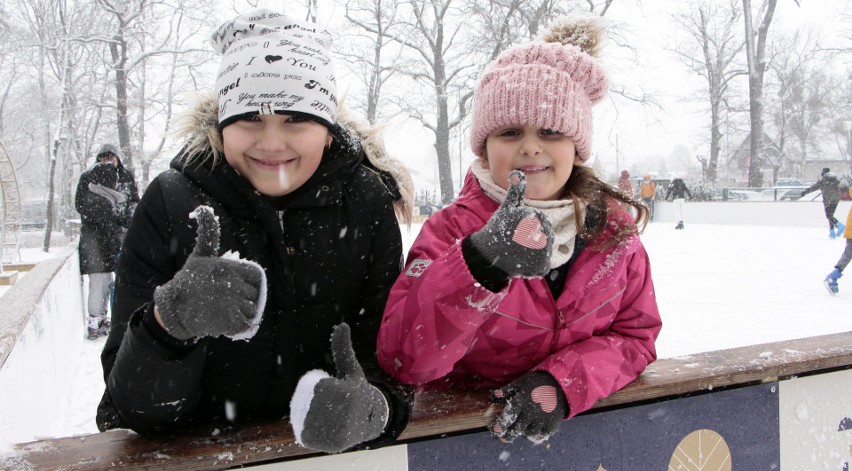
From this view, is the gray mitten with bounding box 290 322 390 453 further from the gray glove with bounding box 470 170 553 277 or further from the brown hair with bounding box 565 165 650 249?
the brown hair with bounding box 565 165 650 249

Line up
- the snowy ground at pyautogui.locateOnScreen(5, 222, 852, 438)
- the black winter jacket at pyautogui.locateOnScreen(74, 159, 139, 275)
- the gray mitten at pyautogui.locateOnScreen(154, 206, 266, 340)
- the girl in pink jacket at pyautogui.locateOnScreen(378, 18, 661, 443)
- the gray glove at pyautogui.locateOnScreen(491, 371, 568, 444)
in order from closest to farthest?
the gray mitten at pyautogui.locateOnScreen(154, 206, 266, 340), the girl in pink jacket at pyautogui.locateOnScreen(378, 18, 661, 443), the gray glove at pyautogui.locateOnScreen(491, 371, 568, 444), the snowy ground at pyautogui.locateOnScreen(5, 222, 852, 438), the black winter jacket at pyautogui.locateOnScreen(74, 159, 139, 275)

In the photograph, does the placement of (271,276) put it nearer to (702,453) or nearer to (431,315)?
(431,315)

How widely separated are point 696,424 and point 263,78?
5.19ft

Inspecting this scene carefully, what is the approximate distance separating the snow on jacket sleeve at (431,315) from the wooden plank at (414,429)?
0.46 ft

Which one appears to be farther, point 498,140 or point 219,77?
point 498,140

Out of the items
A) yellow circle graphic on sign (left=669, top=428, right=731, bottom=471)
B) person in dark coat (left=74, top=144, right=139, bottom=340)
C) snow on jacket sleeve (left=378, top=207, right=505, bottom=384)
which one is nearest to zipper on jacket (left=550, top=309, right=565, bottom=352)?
snow on jacket sleeve (left=378, top=207, right=505, bottom=384)

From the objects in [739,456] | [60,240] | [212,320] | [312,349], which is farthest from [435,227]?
[60,240]

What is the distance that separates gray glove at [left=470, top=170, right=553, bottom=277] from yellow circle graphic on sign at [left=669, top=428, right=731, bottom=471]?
95 cm

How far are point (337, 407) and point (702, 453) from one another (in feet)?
4.04

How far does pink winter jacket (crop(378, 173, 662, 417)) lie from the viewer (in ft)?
4.25

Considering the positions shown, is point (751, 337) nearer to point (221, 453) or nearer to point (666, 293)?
point (666, 293)

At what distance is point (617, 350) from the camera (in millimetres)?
1584

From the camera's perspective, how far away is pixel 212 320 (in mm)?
1050

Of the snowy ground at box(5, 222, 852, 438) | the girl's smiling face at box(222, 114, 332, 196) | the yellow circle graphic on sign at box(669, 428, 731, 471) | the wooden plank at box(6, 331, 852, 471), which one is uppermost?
the girl's smiling face at box(222, 114, 332, 196)
